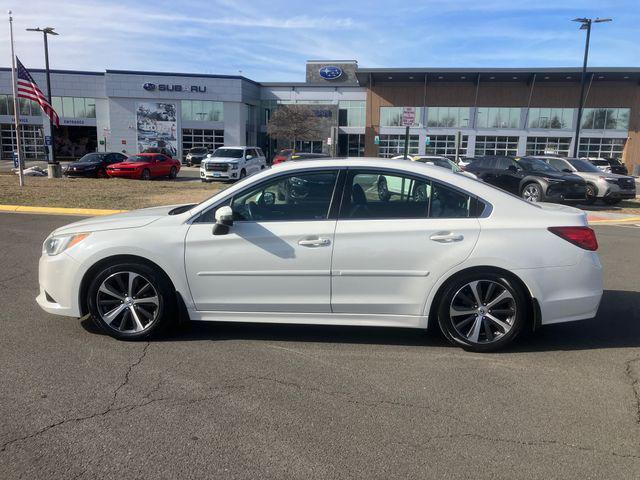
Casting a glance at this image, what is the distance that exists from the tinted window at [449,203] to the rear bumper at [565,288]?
0.66 meters

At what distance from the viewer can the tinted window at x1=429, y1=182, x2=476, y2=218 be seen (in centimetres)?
445

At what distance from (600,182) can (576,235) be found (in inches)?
612

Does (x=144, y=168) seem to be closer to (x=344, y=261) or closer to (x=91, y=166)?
(x=91, y=166)

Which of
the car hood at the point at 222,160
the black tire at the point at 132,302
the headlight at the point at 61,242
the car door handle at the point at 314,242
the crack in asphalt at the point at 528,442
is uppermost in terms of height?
the car hood at the point at 222,160

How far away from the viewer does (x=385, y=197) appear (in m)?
4.57

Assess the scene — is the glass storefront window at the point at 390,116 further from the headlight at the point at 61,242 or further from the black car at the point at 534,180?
the headlight at the point at 61,242

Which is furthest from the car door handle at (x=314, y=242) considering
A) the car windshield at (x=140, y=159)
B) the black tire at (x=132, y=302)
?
the car windshield at (x=140, y=159)

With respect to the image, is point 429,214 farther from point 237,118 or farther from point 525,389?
point 237,118

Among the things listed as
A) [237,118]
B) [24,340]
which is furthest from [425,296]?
[237,118]

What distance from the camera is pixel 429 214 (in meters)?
4.46

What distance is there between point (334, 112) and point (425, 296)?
56942 millimetres

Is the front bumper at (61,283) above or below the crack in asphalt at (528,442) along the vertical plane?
above

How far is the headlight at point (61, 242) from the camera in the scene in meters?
4.59

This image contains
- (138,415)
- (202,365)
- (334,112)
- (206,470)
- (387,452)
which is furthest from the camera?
(334,112)
